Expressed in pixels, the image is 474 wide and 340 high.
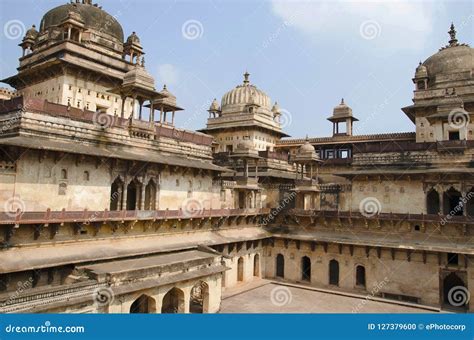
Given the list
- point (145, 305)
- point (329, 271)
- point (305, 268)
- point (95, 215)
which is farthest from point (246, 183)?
point (145, 305)

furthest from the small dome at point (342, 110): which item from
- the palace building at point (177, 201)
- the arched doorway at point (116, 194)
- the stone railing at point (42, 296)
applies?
the stone railing at point (42, 296)

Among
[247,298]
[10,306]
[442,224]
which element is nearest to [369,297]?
[442,224]

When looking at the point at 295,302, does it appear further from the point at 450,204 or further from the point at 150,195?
the point at 450,204

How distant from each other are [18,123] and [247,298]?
1664cm

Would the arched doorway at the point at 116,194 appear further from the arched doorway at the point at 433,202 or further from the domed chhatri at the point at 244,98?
the domed chhatri at the point at 244,98

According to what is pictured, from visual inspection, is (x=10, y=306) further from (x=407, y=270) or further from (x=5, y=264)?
(x=407, y=270)

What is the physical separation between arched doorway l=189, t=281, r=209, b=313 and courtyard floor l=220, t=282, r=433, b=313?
1.31 meters

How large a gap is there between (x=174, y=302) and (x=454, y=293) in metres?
17.6

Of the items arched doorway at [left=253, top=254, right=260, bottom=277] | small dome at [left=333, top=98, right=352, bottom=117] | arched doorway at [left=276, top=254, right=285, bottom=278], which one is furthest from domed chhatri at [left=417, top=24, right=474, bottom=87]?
arched doorway at [left=253, top=254, right=260, bottom=277]

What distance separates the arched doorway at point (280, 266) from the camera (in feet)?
104

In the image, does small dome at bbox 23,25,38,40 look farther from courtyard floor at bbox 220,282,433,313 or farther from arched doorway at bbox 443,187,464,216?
arched doorway at bbox 443,187,464,216

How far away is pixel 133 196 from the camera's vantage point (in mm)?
25469

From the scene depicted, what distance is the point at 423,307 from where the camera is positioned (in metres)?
24.3

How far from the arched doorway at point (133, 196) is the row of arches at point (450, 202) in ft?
64.1
